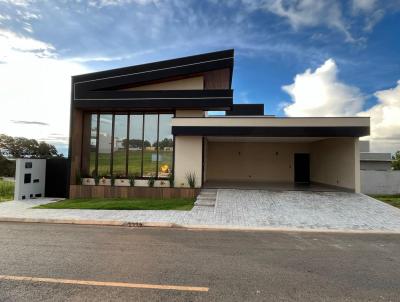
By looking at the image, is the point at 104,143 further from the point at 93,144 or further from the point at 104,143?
the point at 93,144

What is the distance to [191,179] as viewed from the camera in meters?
15.0

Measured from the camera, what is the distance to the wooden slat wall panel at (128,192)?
14336 mm

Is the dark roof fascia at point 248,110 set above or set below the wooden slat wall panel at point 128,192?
above

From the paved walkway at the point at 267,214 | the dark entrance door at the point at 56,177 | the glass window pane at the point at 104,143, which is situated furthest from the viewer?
the glass window pane at the point at 104,143

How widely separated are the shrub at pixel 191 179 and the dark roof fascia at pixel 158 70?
5.36m

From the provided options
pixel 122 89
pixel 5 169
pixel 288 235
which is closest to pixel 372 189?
pixel 288 235

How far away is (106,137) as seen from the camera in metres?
16.5

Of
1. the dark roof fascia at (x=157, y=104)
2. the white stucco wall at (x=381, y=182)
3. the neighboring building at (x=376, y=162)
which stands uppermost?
the dark roof fascia at (x=157, y=104)

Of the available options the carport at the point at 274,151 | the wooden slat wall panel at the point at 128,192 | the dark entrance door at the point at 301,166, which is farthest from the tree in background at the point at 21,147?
the dark entrance door at the point at 301,166

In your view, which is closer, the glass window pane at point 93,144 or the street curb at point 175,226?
the street curb at point 175,226

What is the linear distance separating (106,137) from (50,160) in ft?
10.9

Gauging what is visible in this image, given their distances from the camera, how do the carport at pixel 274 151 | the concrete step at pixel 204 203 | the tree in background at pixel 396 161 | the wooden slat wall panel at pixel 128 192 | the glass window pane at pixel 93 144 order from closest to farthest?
the concrete step at pixel 204 203, the carport at pixel 274 151, the wooden slat wall panel at pixel 128 192, the glass window pane at pixel 93 144, the tree in background at pixel 396 161

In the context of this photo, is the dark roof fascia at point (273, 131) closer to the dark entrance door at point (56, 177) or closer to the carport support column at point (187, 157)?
the carport support column at point (187, 157)

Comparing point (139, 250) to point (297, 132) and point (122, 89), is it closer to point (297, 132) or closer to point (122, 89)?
point (297, 132)
